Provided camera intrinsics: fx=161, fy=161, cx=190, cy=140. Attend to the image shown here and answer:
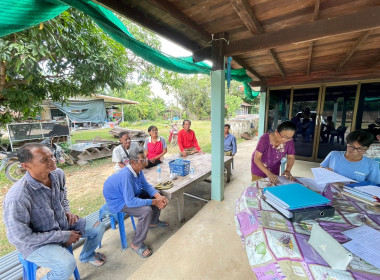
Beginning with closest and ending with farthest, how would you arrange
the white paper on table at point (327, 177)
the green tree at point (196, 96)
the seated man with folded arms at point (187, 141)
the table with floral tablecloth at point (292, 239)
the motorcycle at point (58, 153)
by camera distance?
Result: the table with floral tablecloth at point (292, 239), the white paper on table at point (327, 177), the seated man with folded arms at point (187, 141), the motorcycle at point (58, 153), the green tree at point (196, 96)

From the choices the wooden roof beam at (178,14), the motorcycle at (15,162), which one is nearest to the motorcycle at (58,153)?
the motorcycle at (15,162)

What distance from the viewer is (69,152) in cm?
537

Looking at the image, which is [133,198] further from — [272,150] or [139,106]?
[139,106]

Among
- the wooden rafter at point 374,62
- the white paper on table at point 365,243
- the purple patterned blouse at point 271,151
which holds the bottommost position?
the white paper on table at point 365,243

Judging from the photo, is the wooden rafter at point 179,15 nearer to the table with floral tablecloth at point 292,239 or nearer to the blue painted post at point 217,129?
the blue painted post at point 217,129

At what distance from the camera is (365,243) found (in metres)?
0.82

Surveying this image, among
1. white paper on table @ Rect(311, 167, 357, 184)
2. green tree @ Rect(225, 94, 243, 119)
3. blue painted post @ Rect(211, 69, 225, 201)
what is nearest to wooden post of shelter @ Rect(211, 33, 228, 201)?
blue painted post @ Rect(211, 69, 225, 201)

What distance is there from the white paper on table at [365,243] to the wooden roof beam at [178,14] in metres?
2.28

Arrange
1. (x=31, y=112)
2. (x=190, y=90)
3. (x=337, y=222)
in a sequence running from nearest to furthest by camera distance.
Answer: (x=337, y=222) → (x=31, y=112) → (x=190, y=90)

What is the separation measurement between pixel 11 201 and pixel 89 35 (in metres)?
3.13

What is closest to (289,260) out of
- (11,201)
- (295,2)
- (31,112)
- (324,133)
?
(11,201)

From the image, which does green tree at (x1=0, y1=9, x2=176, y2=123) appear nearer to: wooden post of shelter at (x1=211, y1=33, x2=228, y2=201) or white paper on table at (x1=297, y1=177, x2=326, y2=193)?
wooden post of shelter at (x1=211, y1=33, x2=228, y2=201)

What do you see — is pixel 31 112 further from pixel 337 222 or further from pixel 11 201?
pixel 337 222

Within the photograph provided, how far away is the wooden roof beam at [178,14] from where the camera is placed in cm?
160
